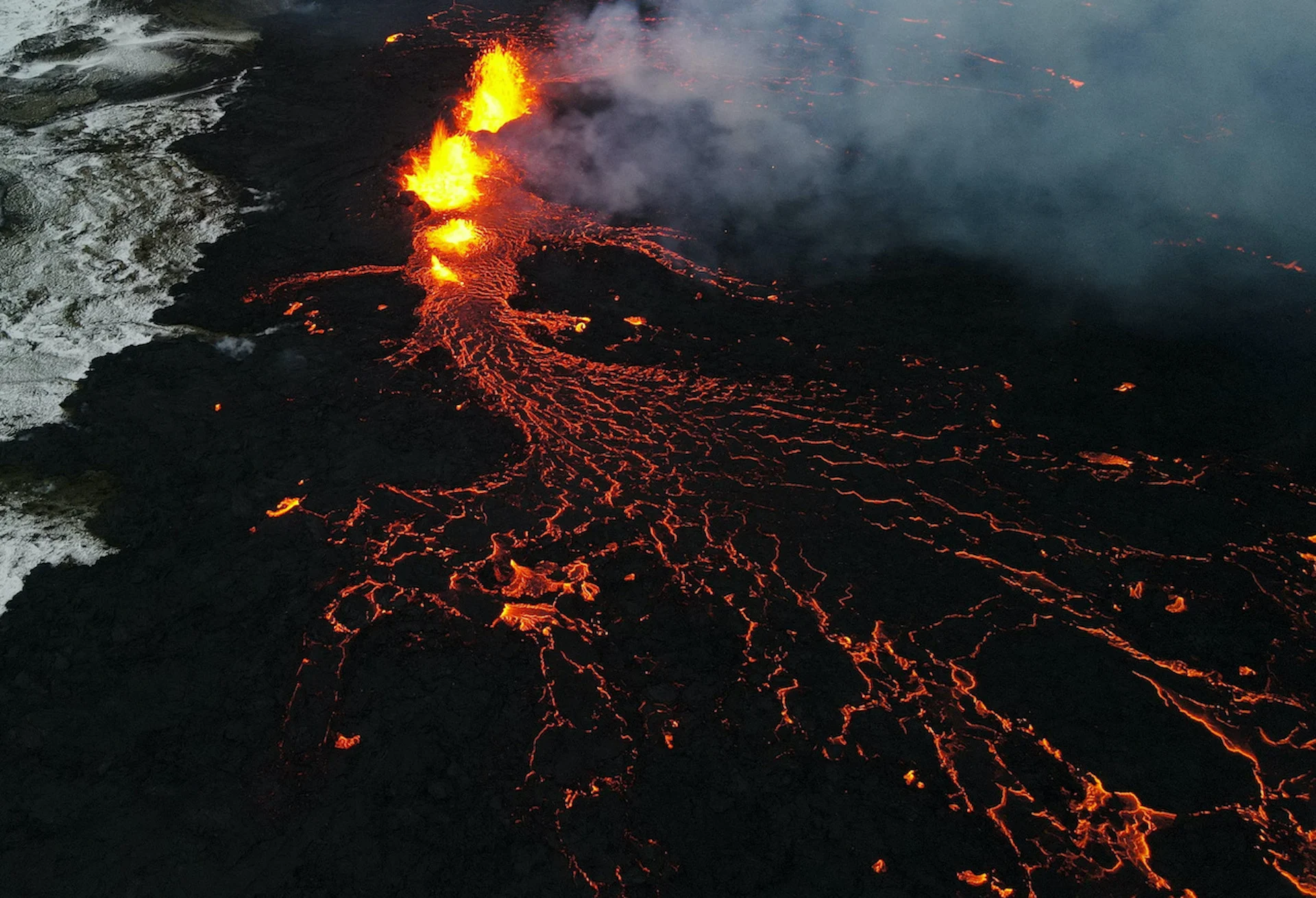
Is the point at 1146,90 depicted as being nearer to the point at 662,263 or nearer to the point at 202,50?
the point at 662,263

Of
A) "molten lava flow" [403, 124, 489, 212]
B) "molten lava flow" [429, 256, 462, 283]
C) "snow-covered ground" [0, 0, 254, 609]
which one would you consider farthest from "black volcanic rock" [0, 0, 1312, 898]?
"molten lava flow" [403, 124, 489, 212]

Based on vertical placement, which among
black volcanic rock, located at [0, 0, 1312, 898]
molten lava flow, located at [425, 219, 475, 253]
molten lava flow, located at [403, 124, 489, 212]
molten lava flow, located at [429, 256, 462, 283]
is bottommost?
black volcanic rock, located at [0, 0, 1312, 898]

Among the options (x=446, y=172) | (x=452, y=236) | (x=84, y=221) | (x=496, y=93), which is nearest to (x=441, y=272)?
(x=452, y=236)

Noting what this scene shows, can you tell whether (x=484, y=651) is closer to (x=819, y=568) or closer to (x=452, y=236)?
(x=819, y=568)

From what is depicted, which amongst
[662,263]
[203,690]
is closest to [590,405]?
[662,263]

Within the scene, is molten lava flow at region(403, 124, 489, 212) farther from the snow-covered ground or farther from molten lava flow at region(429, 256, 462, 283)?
the snow-covered ground

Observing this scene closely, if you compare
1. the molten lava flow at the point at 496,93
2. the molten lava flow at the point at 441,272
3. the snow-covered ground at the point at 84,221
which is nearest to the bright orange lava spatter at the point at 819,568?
the molten lava flow at the point at 441,272
